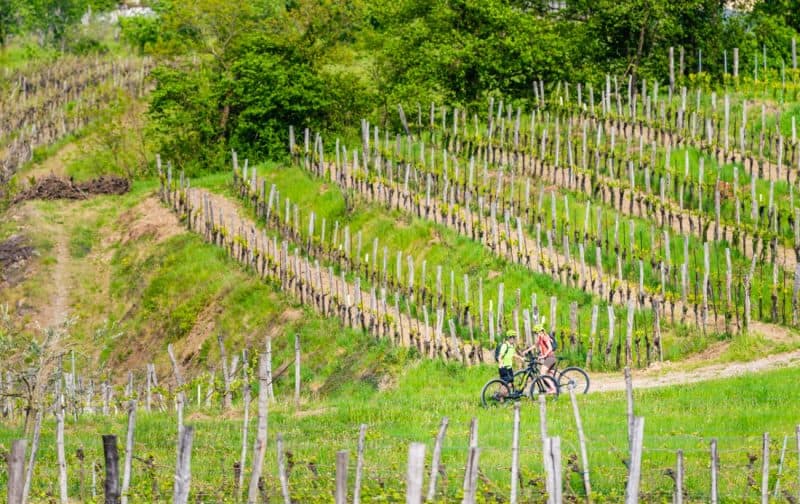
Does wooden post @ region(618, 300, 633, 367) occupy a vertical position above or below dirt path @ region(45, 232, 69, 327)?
above

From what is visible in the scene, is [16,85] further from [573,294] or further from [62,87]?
[573,294]

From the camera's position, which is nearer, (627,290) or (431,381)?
(431,381)

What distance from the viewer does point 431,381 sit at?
96.7 feet

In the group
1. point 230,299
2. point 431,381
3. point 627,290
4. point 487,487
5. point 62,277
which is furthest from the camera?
point 62,277

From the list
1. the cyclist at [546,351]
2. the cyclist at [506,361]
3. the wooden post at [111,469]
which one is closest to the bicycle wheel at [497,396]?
the cyclist at [506,361]

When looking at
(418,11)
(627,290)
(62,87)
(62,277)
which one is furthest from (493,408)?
(62,87)

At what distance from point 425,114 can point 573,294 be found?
1532cm

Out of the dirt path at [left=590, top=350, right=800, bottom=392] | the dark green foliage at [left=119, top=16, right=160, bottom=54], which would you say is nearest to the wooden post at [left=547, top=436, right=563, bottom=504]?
the dirt path at [left=590, top=350, right=800, bottom=392]

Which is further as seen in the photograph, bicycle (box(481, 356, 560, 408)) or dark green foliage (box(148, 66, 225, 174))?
dark green foliage (box(148, 66, 225, 174))

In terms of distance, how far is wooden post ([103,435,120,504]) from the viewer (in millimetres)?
16234

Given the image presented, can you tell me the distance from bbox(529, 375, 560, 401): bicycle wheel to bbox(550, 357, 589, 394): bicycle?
0.55 ft

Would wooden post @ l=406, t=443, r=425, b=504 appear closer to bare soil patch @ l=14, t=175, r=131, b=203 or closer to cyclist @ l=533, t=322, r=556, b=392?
cyclist @ l=533, t=322, r=556, b=392

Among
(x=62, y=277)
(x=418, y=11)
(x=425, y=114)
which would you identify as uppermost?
(x=418, y=11)

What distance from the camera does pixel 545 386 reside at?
2625 cm
